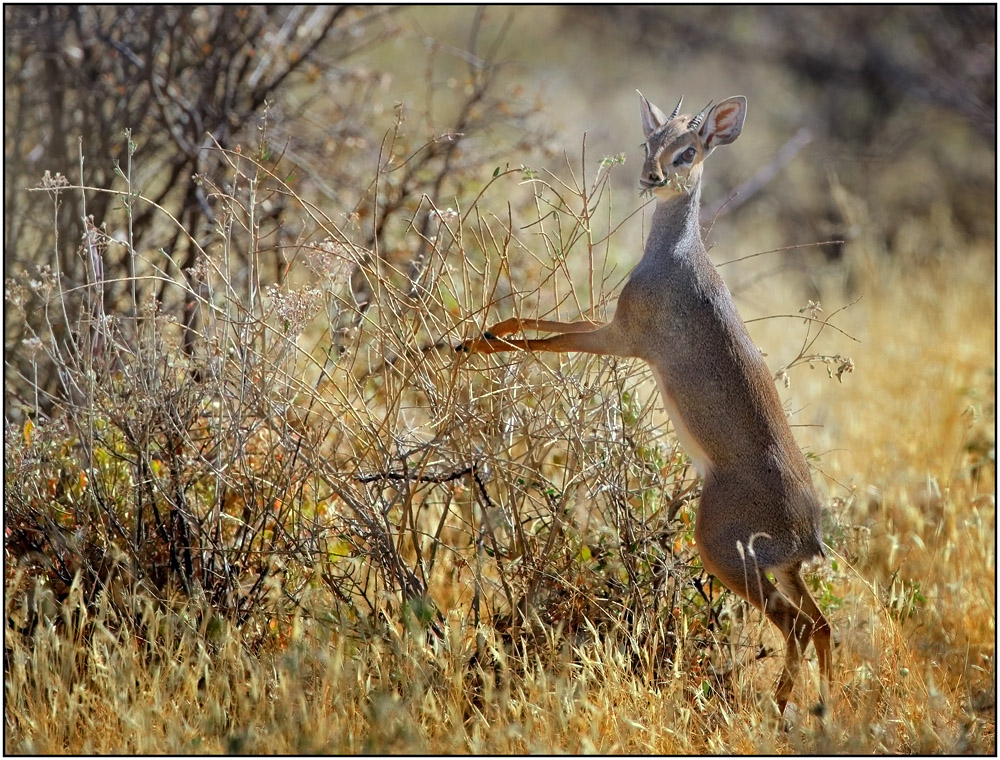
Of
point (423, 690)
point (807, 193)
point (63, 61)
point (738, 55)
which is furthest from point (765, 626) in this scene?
point (738, 55)

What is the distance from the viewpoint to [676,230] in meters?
3.51

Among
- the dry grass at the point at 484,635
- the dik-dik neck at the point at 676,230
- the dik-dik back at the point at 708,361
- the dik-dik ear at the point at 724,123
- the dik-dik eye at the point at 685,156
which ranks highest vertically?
the dik-dik ear at the point at 724,123

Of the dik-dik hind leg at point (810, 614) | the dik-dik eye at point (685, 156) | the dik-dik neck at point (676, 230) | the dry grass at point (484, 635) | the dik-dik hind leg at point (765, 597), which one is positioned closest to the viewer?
the dry grass at point (484, 635)

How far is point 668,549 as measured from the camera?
3.64 m

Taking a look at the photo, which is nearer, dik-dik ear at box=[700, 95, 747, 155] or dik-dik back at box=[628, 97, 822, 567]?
dik-dik back at box=[628, 97, 822, 567]

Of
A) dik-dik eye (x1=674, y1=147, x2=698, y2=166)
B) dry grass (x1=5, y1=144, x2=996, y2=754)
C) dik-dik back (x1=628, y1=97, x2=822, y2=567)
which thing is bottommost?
dry grass (x1=5, y1=144, x2=996, y2=754)

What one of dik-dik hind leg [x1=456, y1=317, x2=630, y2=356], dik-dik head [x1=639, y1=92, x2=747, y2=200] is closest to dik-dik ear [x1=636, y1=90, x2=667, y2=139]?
dik-dik head [x1=639, y1=92, x2=747, y2=200]

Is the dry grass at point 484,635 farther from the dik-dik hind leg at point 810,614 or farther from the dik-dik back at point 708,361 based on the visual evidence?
the dik-dik back at point 708,361

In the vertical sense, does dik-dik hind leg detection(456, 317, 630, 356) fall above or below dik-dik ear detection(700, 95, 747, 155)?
below

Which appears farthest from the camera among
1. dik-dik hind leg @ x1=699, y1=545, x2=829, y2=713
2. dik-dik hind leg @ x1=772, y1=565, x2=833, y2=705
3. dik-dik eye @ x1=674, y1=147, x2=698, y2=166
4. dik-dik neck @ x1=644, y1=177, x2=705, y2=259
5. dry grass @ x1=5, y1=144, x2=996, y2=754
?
dik-dik neck @ x1=644, y1=177, x2=705, y2=259

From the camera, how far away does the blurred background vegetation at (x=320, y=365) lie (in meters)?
3.34

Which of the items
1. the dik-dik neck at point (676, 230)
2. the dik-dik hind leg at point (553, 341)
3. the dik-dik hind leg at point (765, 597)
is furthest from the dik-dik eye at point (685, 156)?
the dik-dik hind leg at point (765, 597)

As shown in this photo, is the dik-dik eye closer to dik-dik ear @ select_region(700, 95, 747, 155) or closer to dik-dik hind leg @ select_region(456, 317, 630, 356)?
dik-dik ear @ select_region(700, 95, 747, 155)

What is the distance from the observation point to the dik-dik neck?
137 inches
